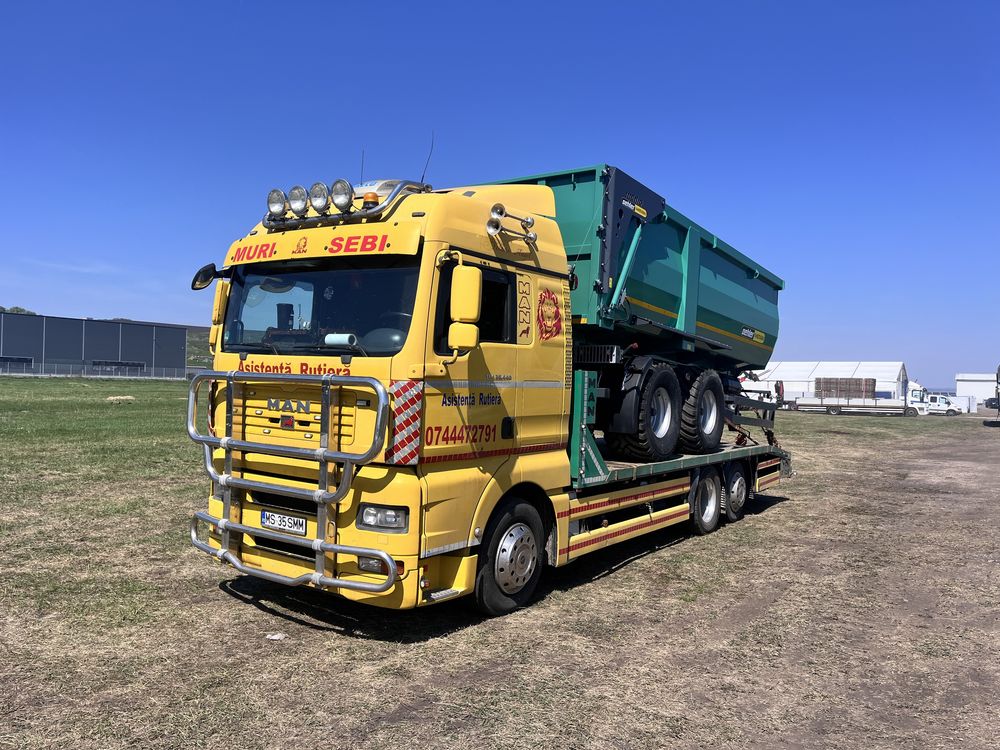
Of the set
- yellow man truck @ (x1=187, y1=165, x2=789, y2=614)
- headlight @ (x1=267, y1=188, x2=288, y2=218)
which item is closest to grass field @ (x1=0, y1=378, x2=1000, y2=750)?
yellow man truck @ (x1=187, y1=165, x2=789, y2=614)

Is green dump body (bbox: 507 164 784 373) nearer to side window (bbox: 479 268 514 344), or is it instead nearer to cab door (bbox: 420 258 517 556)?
side window (bbox: 479 268 514 344)

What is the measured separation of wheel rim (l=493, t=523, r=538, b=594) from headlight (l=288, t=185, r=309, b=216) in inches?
117

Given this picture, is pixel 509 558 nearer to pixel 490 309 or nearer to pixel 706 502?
pixel 490 309

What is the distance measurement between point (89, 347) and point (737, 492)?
6784cm

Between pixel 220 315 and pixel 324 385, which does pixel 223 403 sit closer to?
pixel 220 315

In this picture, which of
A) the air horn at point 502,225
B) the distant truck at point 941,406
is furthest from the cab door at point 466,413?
the distant truck at point 941,406

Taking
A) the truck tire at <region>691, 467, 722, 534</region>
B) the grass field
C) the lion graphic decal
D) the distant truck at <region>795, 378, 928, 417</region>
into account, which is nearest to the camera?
the grass field

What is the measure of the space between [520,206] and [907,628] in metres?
4.95

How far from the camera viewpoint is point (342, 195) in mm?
5523

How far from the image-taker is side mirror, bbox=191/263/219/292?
20.3ft

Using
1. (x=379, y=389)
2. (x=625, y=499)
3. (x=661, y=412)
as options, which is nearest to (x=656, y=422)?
(x=661, y=412)

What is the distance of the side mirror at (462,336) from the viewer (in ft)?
16.3

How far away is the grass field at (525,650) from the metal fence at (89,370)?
55836mm

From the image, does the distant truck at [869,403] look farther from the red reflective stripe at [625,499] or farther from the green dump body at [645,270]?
the red reflective stripe at [625,499]
